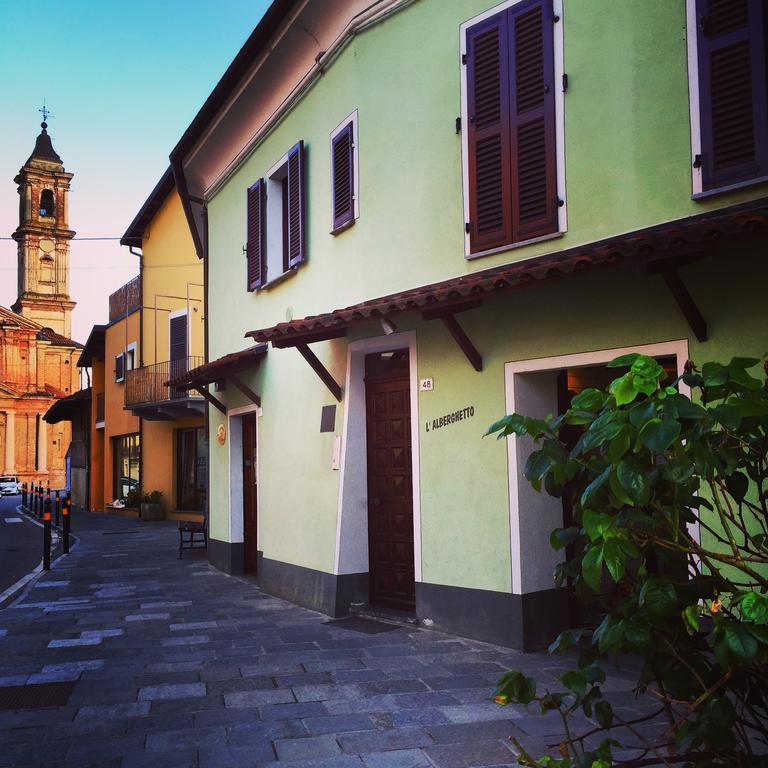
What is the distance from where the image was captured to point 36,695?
19.1 ft

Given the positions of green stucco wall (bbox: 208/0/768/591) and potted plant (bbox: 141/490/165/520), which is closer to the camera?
green stucco wall (bbox: 208/0/768/591)

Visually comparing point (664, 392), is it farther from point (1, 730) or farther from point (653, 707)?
point (1, 730)

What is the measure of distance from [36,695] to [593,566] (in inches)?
196

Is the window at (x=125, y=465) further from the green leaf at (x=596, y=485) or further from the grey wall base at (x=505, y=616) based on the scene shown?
the green leaf at (x=596, y=485)

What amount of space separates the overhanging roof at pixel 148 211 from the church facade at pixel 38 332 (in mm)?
45952

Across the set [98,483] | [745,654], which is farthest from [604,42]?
[98,483]

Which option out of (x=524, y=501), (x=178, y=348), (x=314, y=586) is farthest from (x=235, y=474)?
(x=178, y=348)

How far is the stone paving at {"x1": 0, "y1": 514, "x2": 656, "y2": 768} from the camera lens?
456 cm

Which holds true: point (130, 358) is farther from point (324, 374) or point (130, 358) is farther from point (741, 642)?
point (741, 642)

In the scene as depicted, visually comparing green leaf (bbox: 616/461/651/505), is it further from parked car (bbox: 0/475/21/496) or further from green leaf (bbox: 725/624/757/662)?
parked car (bbox: 0/475/21/496)

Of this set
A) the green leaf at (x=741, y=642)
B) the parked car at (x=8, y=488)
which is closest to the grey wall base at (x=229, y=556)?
the green leaf at (x=741, y=642)

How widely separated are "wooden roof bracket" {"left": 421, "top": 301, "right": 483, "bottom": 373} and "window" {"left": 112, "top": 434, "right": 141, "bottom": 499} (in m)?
22.0

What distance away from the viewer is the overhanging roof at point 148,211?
21.4 meters

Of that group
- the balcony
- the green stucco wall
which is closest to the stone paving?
the green stucco wall
